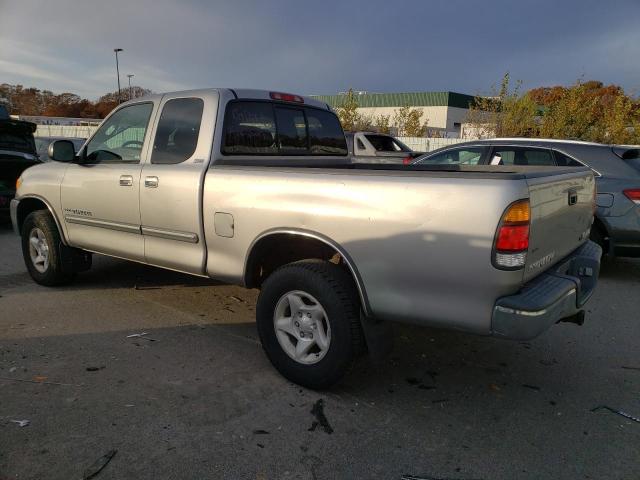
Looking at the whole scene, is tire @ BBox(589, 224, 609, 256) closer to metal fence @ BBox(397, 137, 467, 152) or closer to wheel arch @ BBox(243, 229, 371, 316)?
wheel arch @ BBox(243, 229, 371, 316)

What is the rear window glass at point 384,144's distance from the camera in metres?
14.5

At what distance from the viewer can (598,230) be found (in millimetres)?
6043

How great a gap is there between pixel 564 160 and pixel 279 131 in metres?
3.99

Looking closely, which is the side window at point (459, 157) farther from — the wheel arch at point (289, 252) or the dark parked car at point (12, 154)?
the dark parked car at point (12, 154)

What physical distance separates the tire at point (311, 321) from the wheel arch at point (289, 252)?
0.41ft

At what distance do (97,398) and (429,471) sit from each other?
205 cm

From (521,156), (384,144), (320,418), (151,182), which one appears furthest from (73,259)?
(384,144)

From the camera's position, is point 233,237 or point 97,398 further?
point 233,237

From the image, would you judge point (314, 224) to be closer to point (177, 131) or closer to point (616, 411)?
point (177, 131)

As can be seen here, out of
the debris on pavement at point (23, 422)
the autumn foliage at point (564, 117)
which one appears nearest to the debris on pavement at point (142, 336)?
the debris on pavement at point (23, 422)

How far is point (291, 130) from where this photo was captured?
15.2ft

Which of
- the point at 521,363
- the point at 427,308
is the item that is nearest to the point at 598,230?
the point at 521,363

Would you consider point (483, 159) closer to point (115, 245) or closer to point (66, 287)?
point (115, 245)

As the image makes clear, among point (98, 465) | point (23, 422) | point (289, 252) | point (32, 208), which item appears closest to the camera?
point (98, 465)
